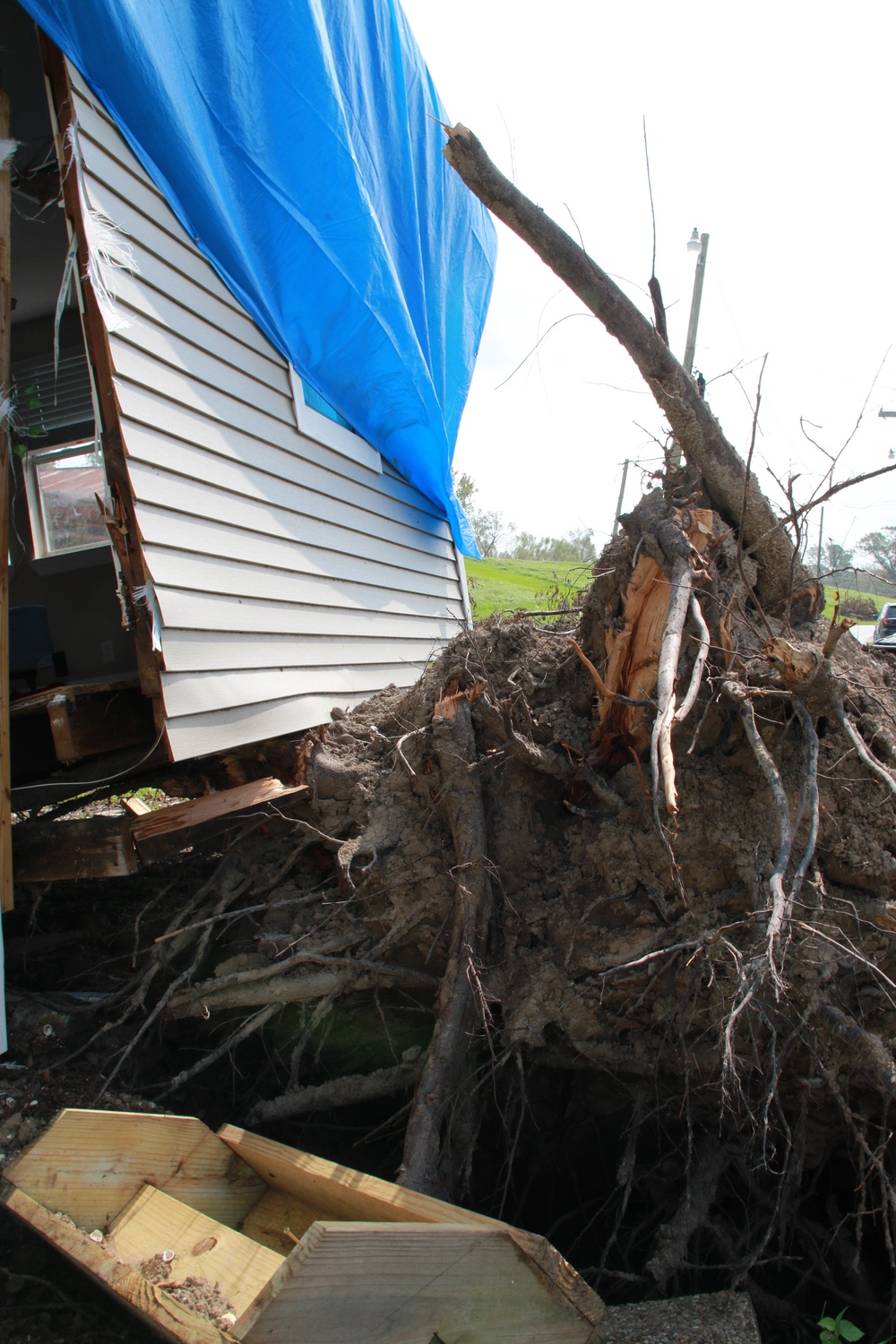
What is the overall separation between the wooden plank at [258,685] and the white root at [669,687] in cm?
202

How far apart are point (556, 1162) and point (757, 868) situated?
1.52 meters

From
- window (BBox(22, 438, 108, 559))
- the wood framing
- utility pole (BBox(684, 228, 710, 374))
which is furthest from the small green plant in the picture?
utility pole (BBox(684, 228, 710, 374))

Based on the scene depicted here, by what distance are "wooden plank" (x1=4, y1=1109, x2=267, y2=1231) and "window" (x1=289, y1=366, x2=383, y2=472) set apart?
3.84 metres

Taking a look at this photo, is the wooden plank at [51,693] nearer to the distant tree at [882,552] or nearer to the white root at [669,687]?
the white root at [669,687]

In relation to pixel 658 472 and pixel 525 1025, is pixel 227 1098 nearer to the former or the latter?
pixel 525 1025

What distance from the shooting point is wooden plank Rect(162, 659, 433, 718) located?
3283mm

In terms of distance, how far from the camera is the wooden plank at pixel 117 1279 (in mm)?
1729

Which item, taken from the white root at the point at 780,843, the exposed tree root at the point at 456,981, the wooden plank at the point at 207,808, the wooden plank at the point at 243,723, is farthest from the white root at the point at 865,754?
the wooden plank at the point at 243,723

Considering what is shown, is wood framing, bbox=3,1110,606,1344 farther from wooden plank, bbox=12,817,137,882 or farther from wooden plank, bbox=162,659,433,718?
wooden plank, bbox=162,659,433,718

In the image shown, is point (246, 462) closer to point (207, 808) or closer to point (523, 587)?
point (207, 808)

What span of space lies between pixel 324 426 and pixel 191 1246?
442 centimetres

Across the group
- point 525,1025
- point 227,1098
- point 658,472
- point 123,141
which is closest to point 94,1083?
point 227,1098

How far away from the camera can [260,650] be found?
13.1 feet

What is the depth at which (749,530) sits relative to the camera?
302 cm
